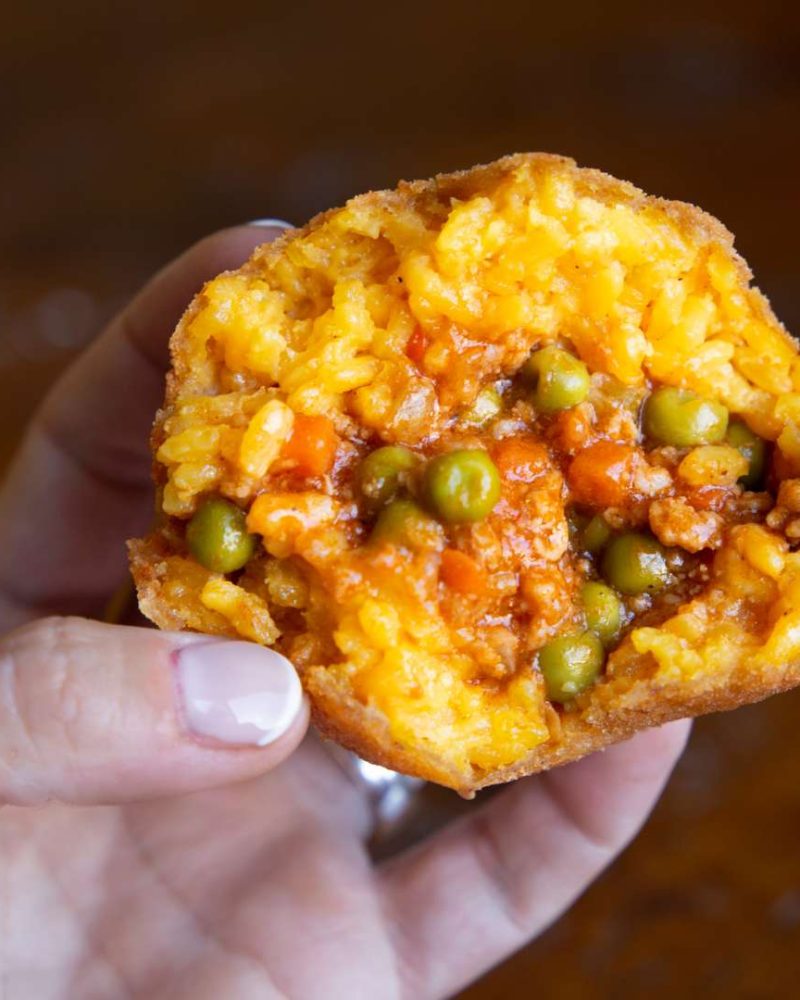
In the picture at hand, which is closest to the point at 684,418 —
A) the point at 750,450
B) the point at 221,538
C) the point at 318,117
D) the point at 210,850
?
the point at 750,450

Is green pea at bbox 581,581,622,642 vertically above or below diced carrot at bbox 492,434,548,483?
below

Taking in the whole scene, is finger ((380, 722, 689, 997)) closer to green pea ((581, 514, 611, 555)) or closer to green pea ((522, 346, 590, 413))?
green pea ((581, 514, 611, 555))

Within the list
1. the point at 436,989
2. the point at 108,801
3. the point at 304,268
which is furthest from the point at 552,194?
the point at 436,989

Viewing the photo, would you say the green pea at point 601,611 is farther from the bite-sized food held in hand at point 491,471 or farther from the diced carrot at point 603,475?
the diced carrot at point 603,475

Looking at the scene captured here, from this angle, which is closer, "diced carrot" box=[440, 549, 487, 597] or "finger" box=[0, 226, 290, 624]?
"diced carrot" box=[440, 549, 487, 597]

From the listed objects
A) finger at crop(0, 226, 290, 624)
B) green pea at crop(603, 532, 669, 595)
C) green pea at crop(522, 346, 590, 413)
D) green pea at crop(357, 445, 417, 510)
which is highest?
green pea at crop(522, 346, 590, 413)

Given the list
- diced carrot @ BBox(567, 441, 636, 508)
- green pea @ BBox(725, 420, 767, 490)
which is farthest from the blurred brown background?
diced carrot @ BBox(567, 441, 636, 508)

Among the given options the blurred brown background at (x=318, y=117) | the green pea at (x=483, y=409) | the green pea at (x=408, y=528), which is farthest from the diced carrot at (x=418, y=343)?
the blurred brown background at (x=318, y=117)

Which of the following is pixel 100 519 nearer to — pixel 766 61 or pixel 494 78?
pixel 494 78
